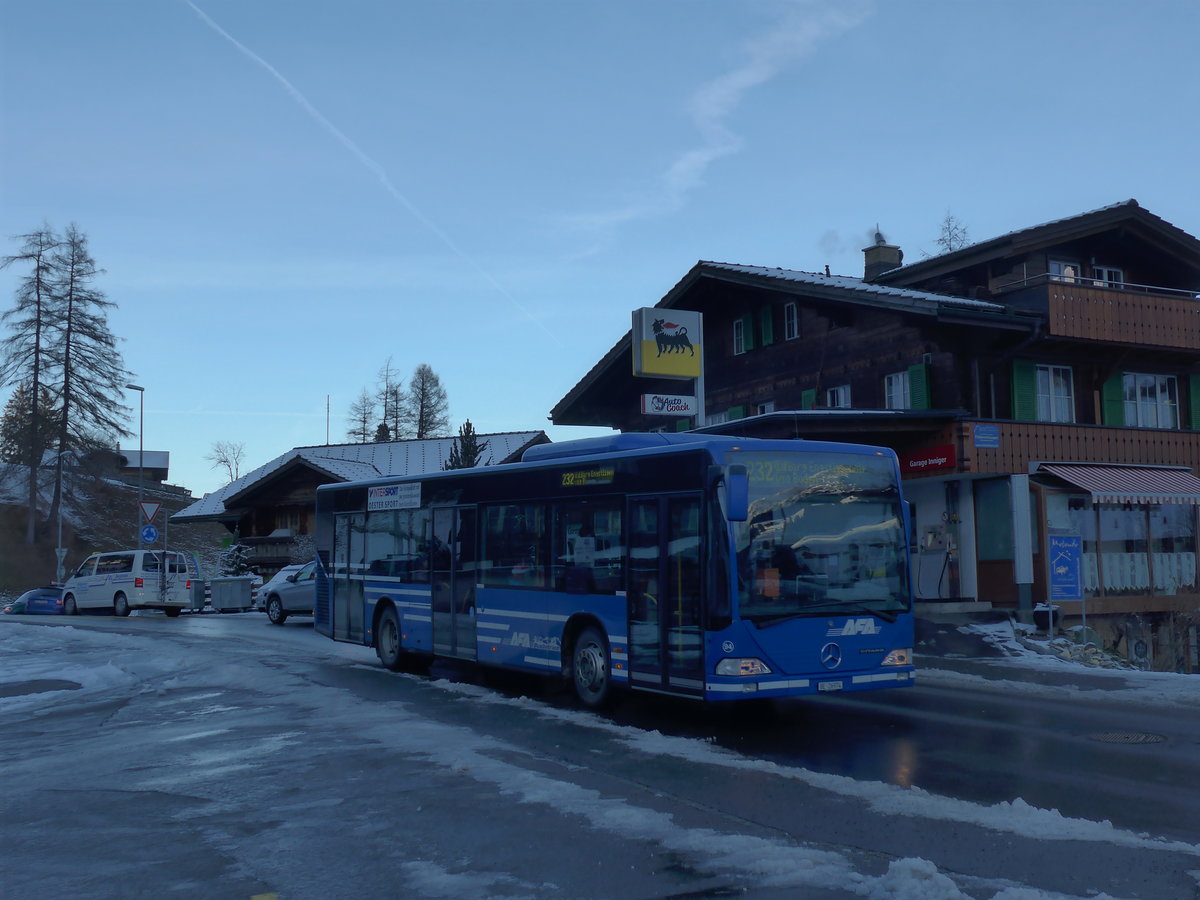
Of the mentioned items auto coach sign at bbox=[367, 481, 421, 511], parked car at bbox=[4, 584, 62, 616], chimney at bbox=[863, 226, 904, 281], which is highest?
chimney at bbox=[863, 226, 904, 281]

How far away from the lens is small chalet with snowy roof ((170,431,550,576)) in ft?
166

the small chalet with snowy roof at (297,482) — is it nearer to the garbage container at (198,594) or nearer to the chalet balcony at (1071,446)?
the garbage container at (198,594)

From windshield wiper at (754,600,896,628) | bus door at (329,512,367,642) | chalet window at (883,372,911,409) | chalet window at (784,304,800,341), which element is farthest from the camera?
chalet window at (784,304,800,341)

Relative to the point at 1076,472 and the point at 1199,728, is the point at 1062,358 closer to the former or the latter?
the point at 1076,472

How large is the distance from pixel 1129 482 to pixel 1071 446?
1519 millimetres

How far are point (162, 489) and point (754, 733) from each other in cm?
11168

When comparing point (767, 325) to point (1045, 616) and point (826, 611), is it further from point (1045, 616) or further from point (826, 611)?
point (826, 611)

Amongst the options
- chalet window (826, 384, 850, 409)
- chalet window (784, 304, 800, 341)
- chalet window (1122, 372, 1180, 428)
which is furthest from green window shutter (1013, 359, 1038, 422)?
chalet window (784, 304, 800, 341)

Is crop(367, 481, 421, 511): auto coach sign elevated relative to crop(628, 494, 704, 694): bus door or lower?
elevated

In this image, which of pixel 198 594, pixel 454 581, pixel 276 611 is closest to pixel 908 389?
pixel 454 581

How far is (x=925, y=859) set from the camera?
6473 mm

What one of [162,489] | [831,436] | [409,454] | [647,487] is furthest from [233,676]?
[162,489]

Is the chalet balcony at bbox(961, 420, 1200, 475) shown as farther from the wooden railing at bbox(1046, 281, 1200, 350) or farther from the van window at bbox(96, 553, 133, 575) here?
the van window at bbox(96, 553, 133, 575)

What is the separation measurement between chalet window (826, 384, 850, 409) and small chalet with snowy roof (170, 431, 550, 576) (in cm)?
1865
